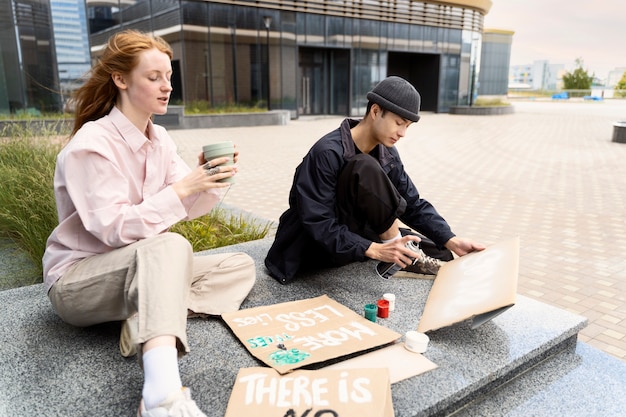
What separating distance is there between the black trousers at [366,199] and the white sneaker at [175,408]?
149cm

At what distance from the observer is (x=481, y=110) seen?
25.9m

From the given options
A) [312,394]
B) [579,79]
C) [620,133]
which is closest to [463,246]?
[312,394]

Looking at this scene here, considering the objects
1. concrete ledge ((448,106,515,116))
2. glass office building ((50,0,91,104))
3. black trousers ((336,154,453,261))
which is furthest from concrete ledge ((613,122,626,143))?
glass office building ((50,0,91,104))

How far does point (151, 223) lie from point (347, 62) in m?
22.4

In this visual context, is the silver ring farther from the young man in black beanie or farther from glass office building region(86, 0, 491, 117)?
glass office building region(86, 0, 491, 117)

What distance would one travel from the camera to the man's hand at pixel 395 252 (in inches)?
93.2

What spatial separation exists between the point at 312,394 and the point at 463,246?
4.84 ft

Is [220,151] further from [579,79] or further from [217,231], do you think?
[579,79]

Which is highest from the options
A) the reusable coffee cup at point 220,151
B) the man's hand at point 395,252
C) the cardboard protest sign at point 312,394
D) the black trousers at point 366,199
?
the reusable coffee cup at point 220,151

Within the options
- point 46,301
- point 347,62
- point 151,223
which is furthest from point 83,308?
point 347,62

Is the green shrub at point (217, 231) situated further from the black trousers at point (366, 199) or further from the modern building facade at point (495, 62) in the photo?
the modern building facade at point (495, 62)

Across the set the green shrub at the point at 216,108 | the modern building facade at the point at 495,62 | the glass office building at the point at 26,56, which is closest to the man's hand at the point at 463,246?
the glass office building at the point at 26,56

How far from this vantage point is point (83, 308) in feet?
6.57

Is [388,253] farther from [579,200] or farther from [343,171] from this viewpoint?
[579,200]
